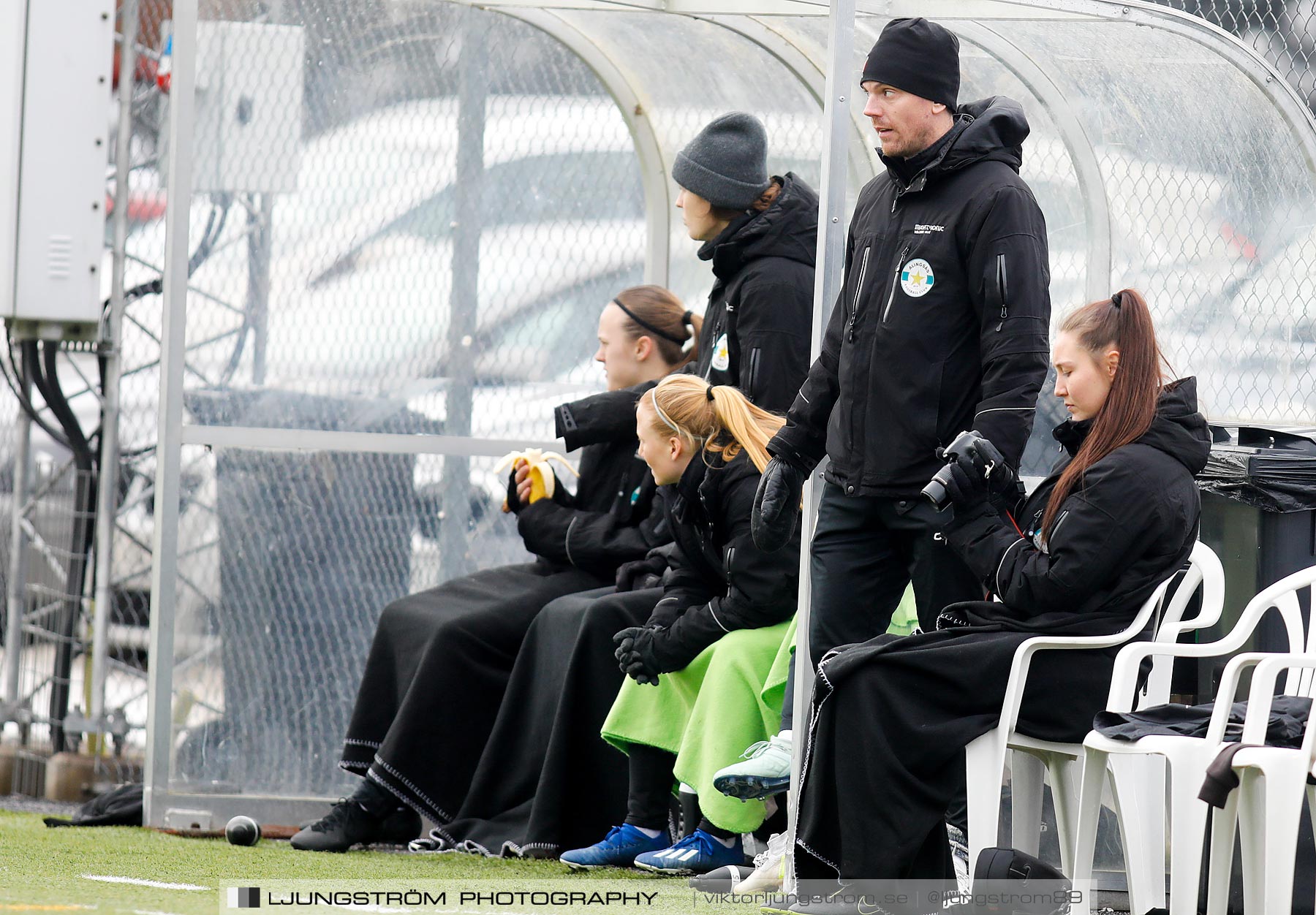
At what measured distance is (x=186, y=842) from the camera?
5426mm

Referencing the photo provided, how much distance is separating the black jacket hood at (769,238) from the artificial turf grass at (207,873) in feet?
5.47

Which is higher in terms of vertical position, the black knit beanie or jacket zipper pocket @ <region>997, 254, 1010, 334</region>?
the black knit beanie

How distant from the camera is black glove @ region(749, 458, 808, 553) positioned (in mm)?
4293

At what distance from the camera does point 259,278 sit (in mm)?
6039

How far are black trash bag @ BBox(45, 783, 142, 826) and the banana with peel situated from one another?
4.77 feet

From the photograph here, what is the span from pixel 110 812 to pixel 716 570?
219 cm

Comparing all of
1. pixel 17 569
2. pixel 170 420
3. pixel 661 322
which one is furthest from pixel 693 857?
pixel 17 569

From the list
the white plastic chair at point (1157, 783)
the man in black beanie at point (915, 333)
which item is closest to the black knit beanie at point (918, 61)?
the man in black beanie at point (915, 333)

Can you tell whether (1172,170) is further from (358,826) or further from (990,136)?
(358,826)

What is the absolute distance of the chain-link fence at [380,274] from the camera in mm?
5934

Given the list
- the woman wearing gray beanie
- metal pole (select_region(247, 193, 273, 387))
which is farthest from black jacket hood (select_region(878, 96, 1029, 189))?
metal pole (select_region(247, 193, 273, 387))

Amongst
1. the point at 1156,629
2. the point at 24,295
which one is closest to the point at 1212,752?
the point at 1156,629

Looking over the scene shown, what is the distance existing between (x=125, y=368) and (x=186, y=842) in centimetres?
223

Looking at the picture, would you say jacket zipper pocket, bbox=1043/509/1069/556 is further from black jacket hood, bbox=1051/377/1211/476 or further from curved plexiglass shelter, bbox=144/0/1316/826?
curved plexiglass shelter, bbox=144/0/1316/826
